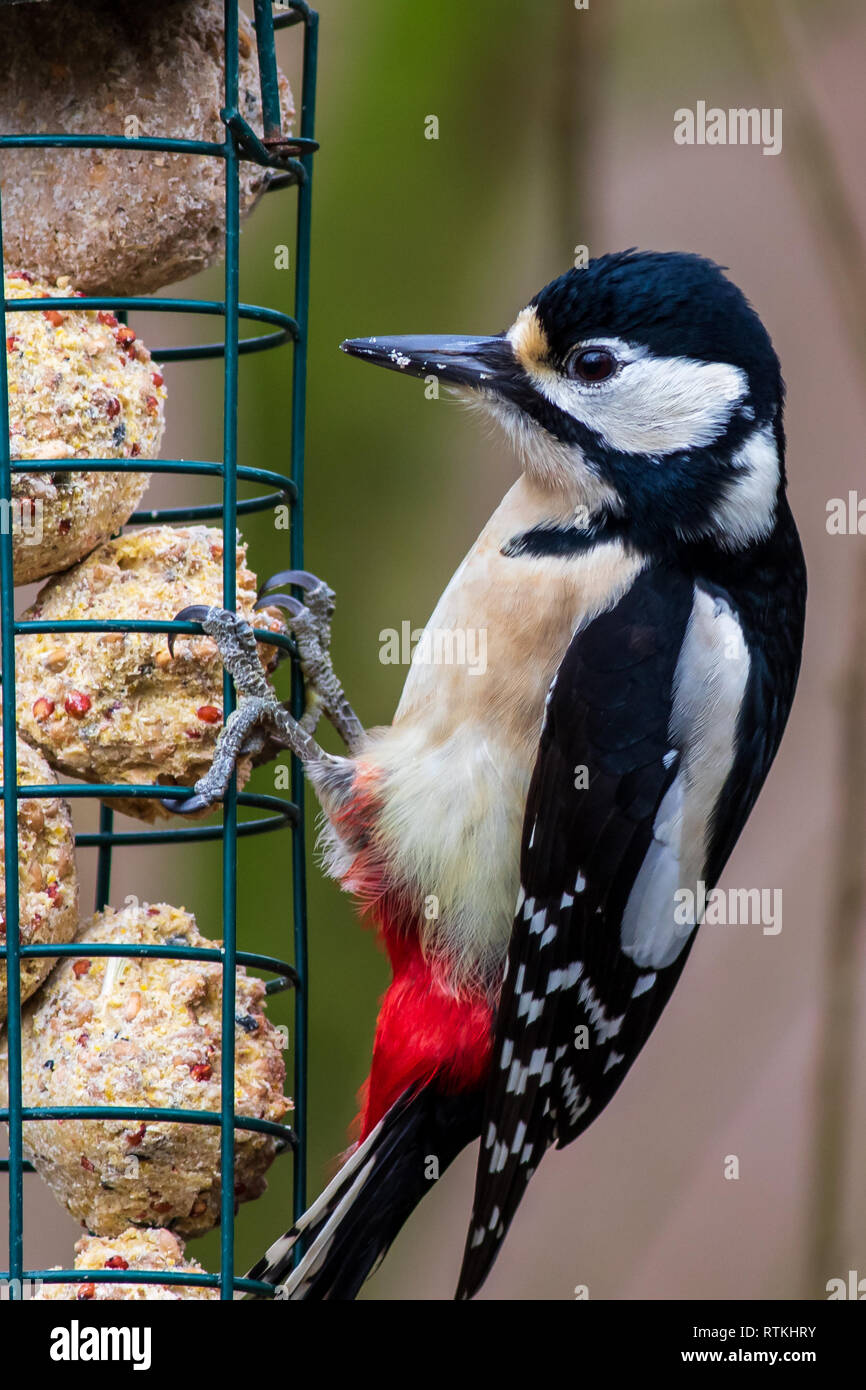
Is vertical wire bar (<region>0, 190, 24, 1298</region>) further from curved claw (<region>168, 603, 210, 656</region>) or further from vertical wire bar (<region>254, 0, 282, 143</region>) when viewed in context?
vertical wire bar (<region>254, 0, 282, 143</region>)

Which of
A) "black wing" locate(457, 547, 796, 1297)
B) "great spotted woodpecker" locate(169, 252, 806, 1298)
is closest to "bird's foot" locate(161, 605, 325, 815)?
"great spotted woodpecker" locate(169, 252, 806, 1298)

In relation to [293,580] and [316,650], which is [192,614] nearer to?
[293,580]

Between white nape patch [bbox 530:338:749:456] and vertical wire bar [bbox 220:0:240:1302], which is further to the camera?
white nape patch [bbox 530:338:749:456]

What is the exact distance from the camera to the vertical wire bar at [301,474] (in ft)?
8.30

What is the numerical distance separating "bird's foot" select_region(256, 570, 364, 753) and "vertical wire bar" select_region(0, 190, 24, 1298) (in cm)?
48

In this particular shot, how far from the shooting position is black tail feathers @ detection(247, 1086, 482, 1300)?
2527mm

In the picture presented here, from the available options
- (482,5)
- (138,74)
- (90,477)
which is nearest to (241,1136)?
(90,477)

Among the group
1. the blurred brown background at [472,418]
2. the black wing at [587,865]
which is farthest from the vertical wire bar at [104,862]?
the black wing at [587,865]

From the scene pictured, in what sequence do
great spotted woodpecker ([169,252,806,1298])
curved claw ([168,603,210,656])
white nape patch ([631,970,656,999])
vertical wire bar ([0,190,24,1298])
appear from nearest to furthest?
vertical wire bar ([0,190,24,1298]) → curved claw ([168,603,210,656]) → great spotted woodpecker ([169,252,806,1298]) → white nape patch ([631,970,656,999])

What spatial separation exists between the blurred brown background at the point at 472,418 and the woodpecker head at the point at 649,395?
15 centimetres

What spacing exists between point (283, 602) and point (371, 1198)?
85cm

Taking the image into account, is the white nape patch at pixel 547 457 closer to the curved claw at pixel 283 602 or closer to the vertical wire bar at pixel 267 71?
the curved claw at pixel 283 602

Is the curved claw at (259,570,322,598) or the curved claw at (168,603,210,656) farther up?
the curved claw at (259,570,322,598)

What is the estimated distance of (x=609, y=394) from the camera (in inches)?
107
